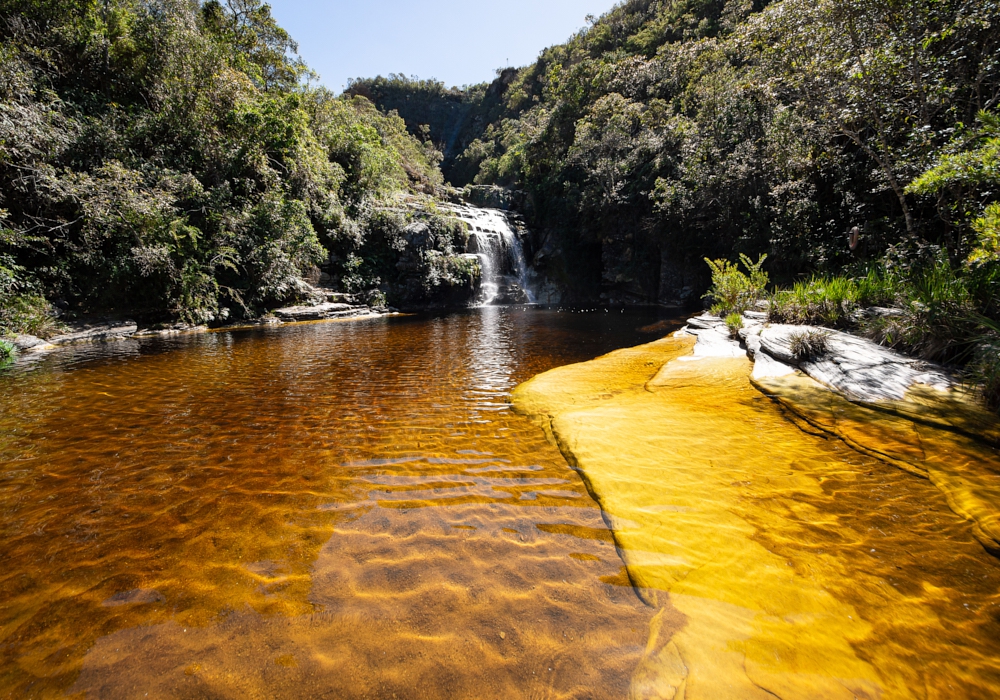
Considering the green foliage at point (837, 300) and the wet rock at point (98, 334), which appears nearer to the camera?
the green foliage at point (837, 300)

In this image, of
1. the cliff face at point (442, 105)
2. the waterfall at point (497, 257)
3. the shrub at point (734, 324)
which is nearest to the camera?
the shrub at point (734, 324)

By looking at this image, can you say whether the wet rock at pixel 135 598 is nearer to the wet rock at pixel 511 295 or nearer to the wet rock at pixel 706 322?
the wet rock at pixel 706 322

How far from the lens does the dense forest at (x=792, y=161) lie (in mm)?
5500

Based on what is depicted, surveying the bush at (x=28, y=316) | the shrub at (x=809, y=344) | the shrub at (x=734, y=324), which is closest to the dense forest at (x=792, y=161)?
the shrub at (x=809, y=344)

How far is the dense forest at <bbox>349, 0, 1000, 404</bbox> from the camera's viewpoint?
5500 mm

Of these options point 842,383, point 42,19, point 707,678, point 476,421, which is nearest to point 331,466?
point 476,421

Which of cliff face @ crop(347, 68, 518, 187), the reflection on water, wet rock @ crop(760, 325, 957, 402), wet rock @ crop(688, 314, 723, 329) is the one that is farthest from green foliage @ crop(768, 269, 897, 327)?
cliff face @ crop(347, 68, 518, 187)

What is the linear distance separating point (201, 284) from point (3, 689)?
15832 mm

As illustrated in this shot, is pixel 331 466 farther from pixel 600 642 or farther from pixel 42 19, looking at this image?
pixel 42 19

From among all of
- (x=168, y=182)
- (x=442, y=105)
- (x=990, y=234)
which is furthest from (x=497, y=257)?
(x=442, y=105)

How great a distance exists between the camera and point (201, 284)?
14156 millimetres

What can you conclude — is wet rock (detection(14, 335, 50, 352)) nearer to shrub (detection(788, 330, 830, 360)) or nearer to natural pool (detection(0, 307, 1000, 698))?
natural pool (detection(0, 307, 1000, 698))

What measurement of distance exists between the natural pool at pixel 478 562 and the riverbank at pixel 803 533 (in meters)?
0.01

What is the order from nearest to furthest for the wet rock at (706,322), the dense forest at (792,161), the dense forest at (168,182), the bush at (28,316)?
the dense forest at (792,161) → the bush at (28,316) → the wet rock at (706,322) → the dense forest at (168,182)
